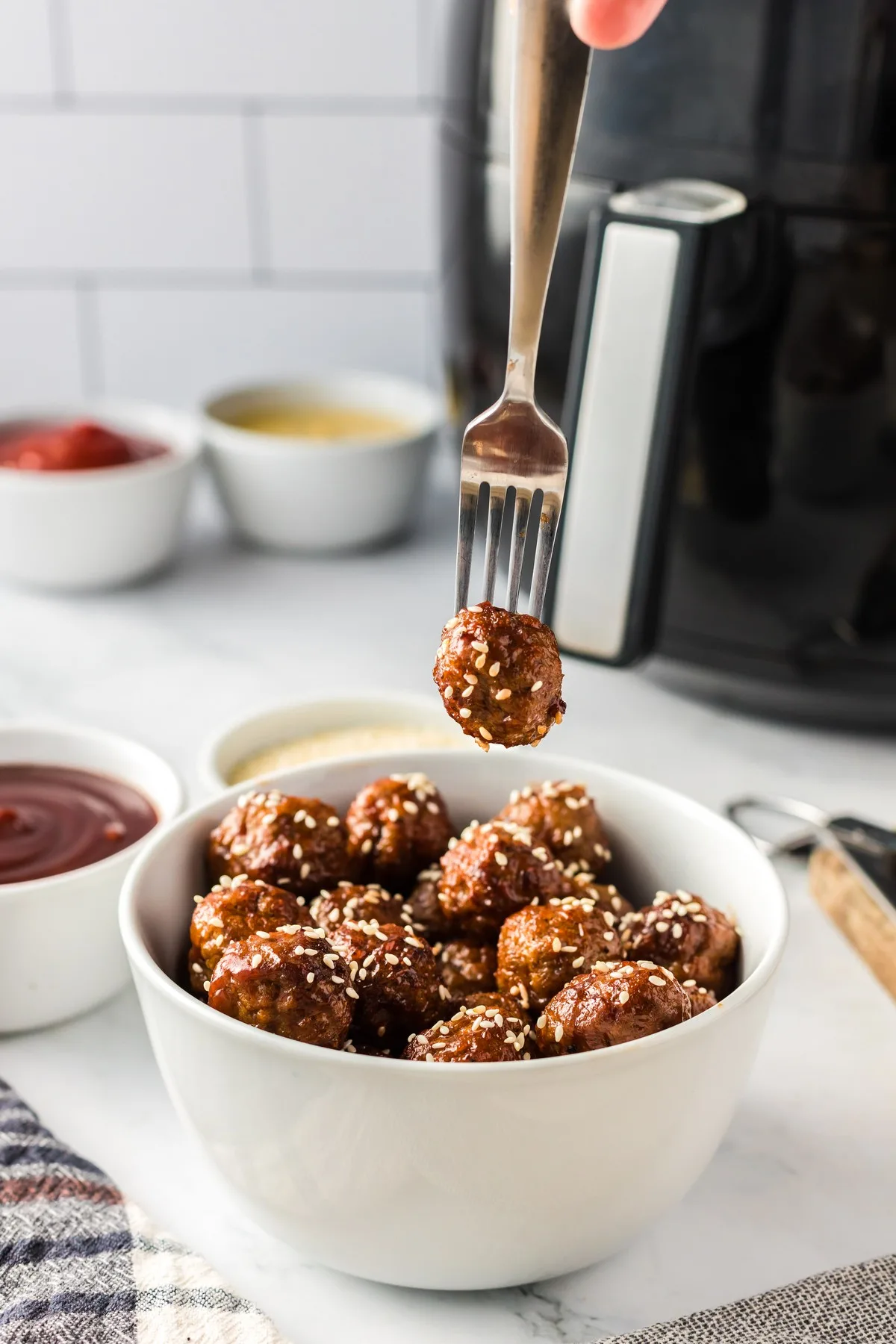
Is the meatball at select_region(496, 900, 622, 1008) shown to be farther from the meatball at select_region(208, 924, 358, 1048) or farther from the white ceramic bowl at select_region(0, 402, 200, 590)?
the white ceramic bowl at select_region(0, 402, 200, 590)

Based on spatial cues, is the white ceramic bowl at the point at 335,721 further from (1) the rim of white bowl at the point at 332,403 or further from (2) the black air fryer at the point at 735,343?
(1) the rim of white bowl at the point at 332,403

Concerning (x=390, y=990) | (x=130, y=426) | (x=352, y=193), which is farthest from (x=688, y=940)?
(x=352, y=193)

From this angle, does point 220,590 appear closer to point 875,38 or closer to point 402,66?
point 402,66

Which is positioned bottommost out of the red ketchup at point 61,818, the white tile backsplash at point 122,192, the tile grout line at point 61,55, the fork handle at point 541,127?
the red ketchup at point 61,818

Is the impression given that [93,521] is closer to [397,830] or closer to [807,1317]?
[397,830]

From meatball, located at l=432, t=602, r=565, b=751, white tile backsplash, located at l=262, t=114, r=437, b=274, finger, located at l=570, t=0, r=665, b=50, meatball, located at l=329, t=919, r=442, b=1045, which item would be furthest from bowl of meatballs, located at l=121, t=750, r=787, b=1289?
white tile backsplash, located at l=262, t=114, r=437, b=274

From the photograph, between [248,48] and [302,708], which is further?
[248,48]

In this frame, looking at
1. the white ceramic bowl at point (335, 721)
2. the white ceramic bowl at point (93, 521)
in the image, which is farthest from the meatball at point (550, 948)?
the white ceramic bowl at point (93, 521)
